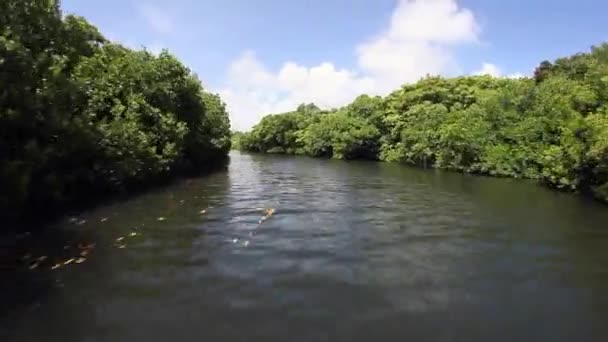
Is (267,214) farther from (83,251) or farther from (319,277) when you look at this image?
(319,277)

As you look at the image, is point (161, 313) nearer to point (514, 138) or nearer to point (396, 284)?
point (396, 284)

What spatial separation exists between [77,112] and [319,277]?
19501mm

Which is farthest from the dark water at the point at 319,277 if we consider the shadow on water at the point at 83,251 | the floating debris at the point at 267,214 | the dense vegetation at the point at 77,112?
the dense vegetation at the point at 77,112

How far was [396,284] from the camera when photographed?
12609 mm

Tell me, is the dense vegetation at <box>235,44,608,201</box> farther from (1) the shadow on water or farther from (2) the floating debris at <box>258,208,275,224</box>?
(1) the shadow on water

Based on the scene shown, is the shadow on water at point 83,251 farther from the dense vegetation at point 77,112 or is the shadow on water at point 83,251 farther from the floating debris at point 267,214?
the floating debris at point 267,214

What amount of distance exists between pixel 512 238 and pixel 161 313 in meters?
13.6

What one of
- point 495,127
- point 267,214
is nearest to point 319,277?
point 267,214

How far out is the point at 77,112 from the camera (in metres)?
26.3

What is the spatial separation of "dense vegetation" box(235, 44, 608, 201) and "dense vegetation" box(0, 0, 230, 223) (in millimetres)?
27634

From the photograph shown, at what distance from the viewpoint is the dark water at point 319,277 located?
32.6 feet

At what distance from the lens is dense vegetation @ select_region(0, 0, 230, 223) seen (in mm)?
16359

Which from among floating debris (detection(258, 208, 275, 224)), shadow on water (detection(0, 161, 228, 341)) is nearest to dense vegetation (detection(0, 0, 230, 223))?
shadow on water (detection(0, 161, 228, 341))

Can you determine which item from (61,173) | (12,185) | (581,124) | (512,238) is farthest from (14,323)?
(581,124)
